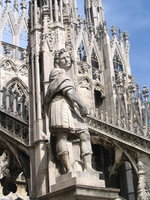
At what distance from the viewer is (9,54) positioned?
73.0 ft

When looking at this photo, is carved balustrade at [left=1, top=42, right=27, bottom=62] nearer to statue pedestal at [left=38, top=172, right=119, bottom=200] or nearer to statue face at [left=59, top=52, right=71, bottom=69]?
statue face at [left=59, top=52, right=71, bottom=69]

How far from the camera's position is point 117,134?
15289 millimetres

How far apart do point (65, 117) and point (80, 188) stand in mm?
1178

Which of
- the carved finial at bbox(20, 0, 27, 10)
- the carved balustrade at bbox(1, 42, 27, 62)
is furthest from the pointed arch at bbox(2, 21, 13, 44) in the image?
the carved finial at bbox(20, 0, 27, 10)

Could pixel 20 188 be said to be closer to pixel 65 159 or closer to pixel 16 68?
pixel 16 68

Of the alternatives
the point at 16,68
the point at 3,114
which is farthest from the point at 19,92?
the point at 3,114

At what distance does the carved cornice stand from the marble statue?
29.1ft

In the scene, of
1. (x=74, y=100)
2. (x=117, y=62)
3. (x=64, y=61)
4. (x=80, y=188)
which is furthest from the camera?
(x=117, y=62)

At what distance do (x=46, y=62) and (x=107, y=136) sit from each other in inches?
294

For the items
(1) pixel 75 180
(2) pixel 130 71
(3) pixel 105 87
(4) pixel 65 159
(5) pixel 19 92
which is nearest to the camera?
(1) pixel 75 180

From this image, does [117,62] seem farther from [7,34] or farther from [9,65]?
[9,65]

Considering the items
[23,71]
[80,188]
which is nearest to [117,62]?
[23,71]

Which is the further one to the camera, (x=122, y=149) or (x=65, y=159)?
(x=122, y=149)

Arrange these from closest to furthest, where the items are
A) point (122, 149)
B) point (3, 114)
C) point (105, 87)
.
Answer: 1. point (3, 114)
2. point (122, 149)
3. point (105, 87)
